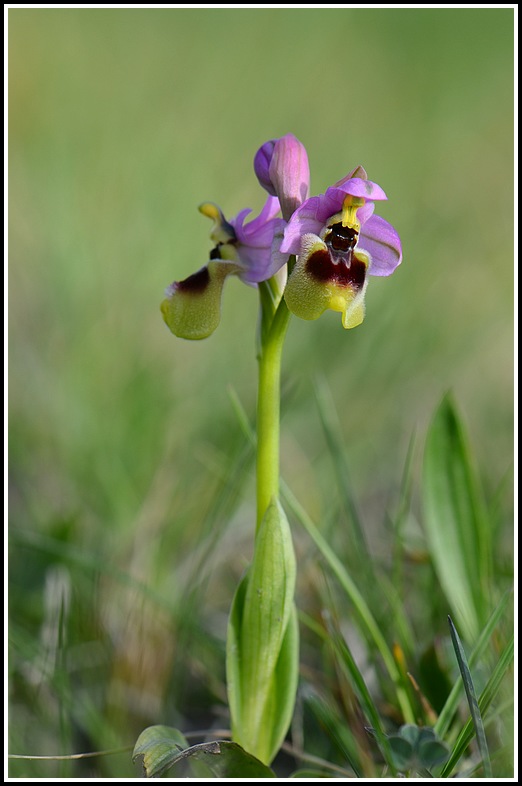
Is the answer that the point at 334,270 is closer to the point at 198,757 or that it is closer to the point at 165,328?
the point at 198,757

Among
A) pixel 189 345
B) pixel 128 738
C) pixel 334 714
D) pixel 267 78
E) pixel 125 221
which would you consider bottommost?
pixel 128 738

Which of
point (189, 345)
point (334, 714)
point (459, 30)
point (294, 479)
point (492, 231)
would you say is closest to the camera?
point (334, 714)

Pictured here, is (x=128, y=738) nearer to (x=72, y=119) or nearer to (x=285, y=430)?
(x=285, y=430)

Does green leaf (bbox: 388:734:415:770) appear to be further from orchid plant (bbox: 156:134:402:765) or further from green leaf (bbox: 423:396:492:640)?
green leaf (bbox: 423:396:492:640)

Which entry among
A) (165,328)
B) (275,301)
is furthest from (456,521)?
(165,328)

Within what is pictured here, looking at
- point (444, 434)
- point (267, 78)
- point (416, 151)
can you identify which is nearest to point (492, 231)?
point (416, 151)

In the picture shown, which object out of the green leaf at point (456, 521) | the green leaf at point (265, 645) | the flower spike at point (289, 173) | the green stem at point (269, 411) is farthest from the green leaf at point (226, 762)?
the flower spike at point (289, 173)
